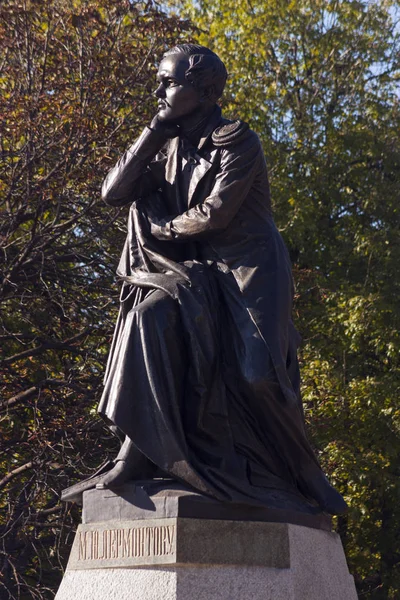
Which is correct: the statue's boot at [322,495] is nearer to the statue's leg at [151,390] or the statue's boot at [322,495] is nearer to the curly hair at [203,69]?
the statue's leg at [151,390]

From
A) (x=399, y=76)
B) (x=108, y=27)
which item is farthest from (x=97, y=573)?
(x=399, y=76)

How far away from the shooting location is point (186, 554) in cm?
497

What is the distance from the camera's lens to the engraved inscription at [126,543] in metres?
5.02

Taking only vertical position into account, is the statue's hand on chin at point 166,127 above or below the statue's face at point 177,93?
below

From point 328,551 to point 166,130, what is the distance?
2.41 m

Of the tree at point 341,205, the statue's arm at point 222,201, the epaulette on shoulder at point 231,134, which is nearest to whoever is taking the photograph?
the statue's arm at point 222,201

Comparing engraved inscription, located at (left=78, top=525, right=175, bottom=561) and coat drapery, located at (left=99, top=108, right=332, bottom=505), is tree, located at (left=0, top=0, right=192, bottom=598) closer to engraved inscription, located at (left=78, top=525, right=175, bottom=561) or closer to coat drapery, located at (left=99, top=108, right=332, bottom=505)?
coat drapery, located at (left=99, top=108, right=332, bottom=505)

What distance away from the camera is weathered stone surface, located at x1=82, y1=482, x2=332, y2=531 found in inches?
201

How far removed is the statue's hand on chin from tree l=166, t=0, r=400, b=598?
308 inches

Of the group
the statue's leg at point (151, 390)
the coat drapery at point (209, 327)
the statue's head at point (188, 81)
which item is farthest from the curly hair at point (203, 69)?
the statue's leg at point (151, 390)

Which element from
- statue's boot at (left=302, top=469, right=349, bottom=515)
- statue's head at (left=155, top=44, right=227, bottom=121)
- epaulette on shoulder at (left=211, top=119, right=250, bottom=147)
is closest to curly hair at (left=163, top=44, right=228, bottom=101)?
statue's head at (left=155, top=44, right=227, bottom=121)

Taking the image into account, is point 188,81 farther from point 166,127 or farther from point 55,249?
point 55,249

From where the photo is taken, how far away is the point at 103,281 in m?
12.5

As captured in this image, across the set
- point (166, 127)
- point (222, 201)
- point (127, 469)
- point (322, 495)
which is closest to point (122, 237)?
point (166, 127)
